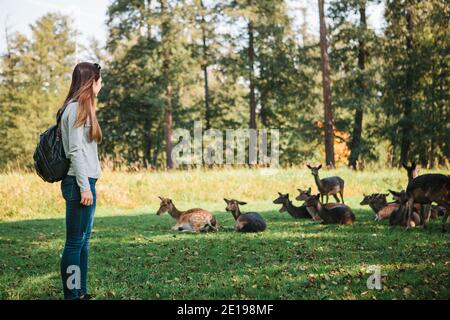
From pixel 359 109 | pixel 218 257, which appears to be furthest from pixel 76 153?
pixel 359 109

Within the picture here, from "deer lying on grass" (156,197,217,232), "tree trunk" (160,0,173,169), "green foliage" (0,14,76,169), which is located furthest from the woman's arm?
"green foliage" (0,14,76,169)

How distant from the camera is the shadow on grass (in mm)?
5457

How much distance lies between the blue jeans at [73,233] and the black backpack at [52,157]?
11cm

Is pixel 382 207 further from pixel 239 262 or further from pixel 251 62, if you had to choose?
pixel 251 62

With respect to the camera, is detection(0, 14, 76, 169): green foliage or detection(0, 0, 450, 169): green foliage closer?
detection(0, 0, 450, 169): green foliage

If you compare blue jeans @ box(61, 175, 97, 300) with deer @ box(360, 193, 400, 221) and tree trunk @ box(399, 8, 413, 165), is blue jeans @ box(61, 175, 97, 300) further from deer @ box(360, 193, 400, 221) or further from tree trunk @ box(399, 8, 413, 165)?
tree trunk @ box(399, 8, 413, 165)

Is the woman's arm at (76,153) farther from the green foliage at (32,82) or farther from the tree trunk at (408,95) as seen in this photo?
the green foliage at (32,82)

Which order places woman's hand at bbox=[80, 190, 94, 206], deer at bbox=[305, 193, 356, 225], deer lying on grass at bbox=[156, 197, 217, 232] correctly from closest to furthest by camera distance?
woman's hand at bbox=[80, 190, 94, 206]
deer lying on grass at bbox=[156, 197, 217, 232]
deer at bbox=[305, 193, 356, 225]

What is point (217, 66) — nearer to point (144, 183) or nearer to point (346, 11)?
point (346, 11)

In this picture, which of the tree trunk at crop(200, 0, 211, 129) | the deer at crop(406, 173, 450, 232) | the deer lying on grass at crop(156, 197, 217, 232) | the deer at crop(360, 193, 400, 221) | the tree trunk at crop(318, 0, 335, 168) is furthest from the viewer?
the tree trunk at crop(200, 0, 211, 129)

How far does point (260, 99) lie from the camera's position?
37.0 m

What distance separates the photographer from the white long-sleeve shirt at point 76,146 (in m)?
4.62

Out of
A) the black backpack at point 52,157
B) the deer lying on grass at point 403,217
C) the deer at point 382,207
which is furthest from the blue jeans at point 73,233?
the deer at point 382,207
